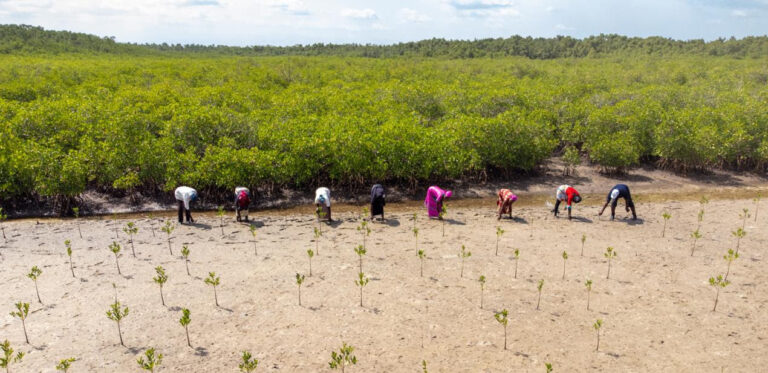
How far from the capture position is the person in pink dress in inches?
683

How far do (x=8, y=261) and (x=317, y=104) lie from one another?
1709 cm

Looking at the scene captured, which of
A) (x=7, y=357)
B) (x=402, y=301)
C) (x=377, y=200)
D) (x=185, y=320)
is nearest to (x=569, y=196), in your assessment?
(x=377, y=200)

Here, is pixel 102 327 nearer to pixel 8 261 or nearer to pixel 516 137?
pixel 8 261

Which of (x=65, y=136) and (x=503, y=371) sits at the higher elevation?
(x=65, y=136)

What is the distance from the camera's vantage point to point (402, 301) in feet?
37.0

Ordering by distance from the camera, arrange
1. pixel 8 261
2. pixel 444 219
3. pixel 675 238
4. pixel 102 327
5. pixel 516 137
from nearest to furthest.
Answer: pixel 102 327, pixel 8 261, pixel 675 238, pixel 444 219, pixel 516 137

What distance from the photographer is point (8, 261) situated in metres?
13.6

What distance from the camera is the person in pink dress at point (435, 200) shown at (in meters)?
17.3

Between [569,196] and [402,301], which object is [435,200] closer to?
[569,196]

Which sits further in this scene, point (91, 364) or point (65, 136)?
point (65, 136)

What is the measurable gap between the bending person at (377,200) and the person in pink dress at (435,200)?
179 centimetres

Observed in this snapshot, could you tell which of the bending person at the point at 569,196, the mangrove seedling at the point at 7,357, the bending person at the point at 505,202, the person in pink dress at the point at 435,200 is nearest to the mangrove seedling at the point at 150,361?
the mangrove seedling at the point at 7,357

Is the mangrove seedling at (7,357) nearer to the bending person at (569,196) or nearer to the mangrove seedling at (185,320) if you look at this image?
the mangrove seedling at (185,320)

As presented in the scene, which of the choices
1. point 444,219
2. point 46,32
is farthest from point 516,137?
point 46,32
